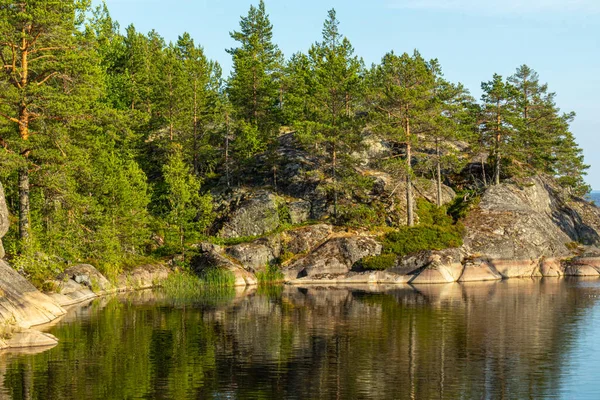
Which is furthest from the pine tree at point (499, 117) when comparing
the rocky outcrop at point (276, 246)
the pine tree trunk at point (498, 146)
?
the rocky outcrop at point (276, 246)

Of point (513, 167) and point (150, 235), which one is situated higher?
point (513, 167)

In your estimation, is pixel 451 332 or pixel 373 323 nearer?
pixel 451 332

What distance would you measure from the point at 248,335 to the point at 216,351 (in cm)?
411

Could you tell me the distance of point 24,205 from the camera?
44.6 meters

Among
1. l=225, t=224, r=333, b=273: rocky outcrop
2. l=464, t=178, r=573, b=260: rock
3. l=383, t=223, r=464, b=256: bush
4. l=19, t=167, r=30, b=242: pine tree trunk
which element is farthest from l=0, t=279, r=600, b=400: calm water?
l=464, t=178, r=573, b=260: rock

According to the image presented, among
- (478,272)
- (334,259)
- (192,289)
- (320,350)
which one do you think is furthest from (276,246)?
(320,350)

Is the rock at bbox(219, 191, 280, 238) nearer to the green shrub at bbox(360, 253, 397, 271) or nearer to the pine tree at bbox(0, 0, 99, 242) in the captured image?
the green shrub at bbox(360, 253, 397, 271)

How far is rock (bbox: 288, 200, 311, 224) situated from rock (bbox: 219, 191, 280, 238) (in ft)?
6.34

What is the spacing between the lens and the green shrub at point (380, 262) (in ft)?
197

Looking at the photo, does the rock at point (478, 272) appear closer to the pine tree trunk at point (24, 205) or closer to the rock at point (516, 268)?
the rock at point (516, 268)

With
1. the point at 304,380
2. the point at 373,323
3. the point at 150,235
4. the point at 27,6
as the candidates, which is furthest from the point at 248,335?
the point at 150,235

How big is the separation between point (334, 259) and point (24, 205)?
27264 millimetres

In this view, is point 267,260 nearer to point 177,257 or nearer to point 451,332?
point 177,257

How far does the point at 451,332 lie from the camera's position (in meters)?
33.4
